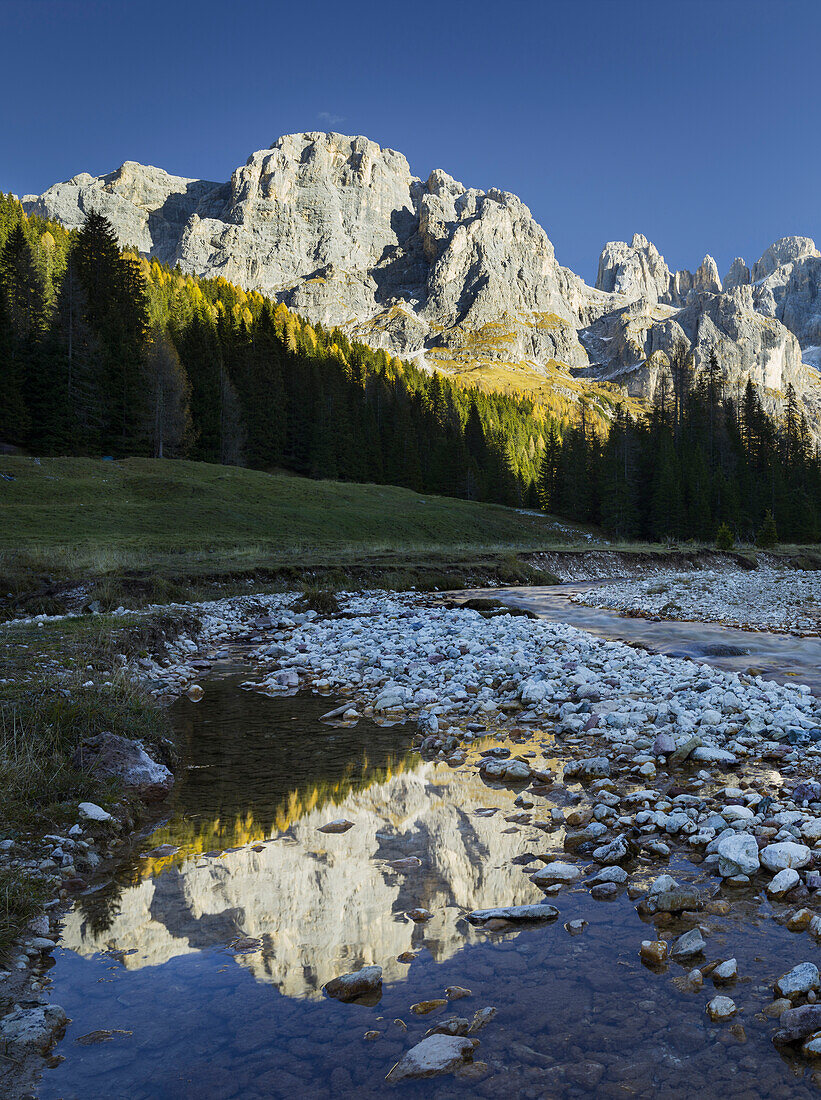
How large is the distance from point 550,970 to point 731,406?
106513 millimetres

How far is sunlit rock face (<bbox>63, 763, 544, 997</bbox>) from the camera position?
11.5ft

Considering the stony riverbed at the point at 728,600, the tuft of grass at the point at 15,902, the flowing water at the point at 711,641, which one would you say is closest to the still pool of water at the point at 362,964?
the tuft of grass at the point at 15,902

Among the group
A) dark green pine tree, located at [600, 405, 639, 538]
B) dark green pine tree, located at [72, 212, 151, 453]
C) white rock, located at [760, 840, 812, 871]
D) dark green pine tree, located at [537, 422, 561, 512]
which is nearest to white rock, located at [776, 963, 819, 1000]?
white rock, located at [760, 840, 812, 871]

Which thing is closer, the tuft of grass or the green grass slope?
the tuft of grass

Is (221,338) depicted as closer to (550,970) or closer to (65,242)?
(65,242)

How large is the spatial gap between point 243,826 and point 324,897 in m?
1.42

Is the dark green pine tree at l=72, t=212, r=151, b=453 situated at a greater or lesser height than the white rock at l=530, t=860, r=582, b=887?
greater

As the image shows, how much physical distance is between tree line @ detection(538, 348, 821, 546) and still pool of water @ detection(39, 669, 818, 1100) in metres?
58.9

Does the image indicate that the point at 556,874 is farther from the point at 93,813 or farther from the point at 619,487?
the point at 619,487

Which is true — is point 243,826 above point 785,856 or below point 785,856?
below

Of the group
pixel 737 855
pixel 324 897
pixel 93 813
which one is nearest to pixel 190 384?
pixel 93 813

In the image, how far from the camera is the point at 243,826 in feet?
17.1

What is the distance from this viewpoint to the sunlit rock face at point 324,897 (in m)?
3.51

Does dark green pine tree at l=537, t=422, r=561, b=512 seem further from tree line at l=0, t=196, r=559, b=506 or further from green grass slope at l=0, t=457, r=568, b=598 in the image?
green grass slope at l=0, t=457, r=568, b=598
